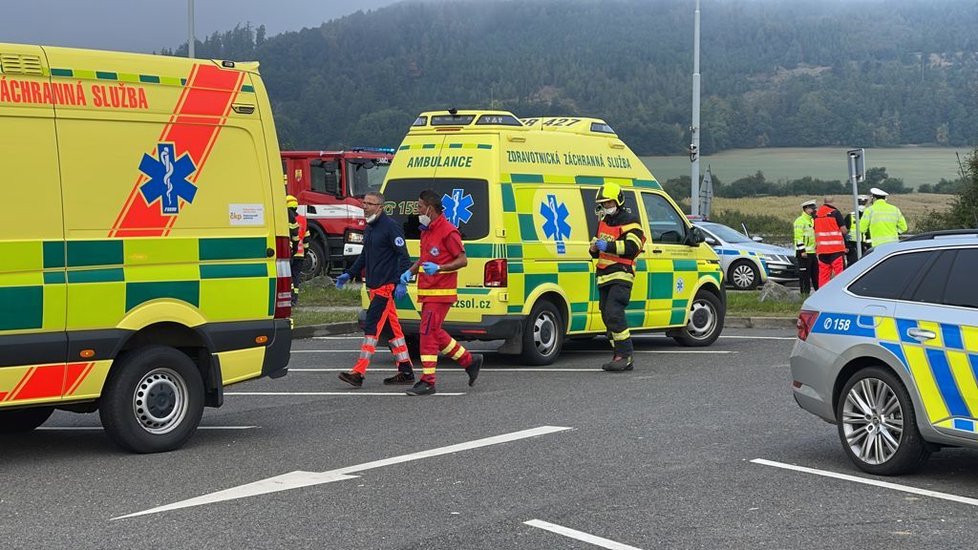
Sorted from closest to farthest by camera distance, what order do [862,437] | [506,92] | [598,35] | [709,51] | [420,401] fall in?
1. [862,437]
2. [420,401]
3. [506,92]
4. [709,51]
5. [598,35]

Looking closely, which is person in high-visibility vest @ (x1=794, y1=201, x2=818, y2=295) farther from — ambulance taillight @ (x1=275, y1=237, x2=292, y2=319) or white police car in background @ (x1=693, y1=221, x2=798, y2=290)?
ambulance taillight @ (x1=275, y1=237, x2=292, y2=319)

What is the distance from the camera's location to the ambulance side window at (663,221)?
15656 millimetres

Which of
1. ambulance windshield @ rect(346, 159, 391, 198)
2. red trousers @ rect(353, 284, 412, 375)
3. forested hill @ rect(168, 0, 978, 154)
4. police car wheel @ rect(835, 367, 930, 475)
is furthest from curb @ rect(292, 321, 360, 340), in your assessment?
forested hill @ rect(168, 0, 978, 154)

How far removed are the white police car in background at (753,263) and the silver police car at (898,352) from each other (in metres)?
18.5

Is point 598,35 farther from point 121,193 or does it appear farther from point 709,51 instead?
point 121,193

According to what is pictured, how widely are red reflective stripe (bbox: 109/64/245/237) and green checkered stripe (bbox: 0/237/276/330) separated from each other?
0.11m

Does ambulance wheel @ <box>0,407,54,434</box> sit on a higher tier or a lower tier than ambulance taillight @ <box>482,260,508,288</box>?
lower

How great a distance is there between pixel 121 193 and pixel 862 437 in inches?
188

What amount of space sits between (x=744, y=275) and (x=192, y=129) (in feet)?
63.4

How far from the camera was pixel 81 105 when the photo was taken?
874 centimetres

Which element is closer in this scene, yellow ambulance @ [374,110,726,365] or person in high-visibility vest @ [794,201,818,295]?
yellow ambulance @ [374,110,726,365]

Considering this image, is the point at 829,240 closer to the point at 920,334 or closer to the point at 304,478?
the point at 920,334

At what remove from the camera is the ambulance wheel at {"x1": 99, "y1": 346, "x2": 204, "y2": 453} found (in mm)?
8875

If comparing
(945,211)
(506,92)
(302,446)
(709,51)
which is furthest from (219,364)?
(709,51)
